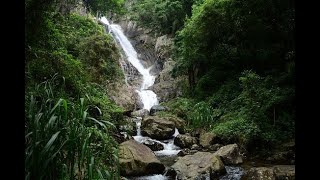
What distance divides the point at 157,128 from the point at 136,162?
4415mm

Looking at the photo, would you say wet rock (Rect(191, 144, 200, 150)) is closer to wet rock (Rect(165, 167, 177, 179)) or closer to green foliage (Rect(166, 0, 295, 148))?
green foliage (Rect(166, 0, 295, 148))

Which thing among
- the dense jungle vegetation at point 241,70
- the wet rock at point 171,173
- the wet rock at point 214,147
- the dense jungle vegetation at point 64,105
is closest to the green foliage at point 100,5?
the dense jungle vegetation at point 241,70

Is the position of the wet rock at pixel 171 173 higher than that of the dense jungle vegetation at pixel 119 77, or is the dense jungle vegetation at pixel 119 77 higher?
the dense jungle vegetation at pixel 119 77

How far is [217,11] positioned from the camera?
1357cm

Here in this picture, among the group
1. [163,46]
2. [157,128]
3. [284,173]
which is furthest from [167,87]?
[284,173]

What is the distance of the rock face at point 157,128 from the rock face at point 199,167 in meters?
3.61

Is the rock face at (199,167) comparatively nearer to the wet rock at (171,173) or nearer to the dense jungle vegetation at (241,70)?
the wet rock at (171,173)

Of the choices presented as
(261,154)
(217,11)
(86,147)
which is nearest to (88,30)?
(217,11)

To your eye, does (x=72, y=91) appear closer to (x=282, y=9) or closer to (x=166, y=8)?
(x=282, y=9)

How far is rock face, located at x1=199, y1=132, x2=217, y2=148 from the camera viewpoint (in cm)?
1015

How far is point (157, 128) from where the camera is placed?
1149 cm

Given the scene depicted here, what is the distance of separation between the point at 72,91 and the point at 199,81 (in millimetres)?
10974

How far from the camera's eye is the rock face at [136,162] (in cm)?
698

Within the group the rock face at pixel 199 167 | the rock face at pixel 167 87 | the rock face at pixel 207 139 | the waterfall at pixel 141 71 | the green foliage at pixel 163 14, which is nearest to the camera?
the rock face at pixel 199 167
